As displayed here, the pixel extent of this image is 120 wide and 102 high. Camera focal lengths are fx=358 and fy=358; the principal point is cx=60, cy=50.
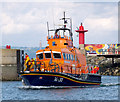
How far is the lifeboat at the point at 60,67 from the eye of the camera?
110ft

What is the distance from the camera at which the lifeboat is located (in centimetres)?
3366

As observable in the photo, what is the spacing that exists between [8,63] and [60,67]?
1928 centimetres

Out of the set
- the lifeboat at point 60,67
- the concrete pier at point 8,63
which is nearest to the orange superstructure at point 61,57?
the lifeboat at point 60,67

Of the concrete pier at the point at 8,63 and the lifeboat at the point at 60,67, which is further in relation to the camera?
the concrete pier at the point at 8,63

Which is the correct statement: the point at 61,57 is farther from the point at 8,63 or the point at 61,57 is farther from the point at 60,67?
the point at 8,63

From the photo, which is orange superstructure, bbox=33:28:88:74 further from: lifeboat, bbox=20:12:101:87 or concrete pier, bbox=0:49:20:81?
concrete pier, bbox=0:49:20:81

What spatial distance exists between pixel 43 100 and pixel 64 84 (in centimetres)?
850

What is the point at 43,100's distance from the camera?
26328 mm

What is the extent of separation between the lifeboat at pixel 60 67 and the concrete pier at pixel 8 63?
595 inches

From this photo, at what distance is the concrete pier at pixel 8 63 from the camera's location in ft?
173

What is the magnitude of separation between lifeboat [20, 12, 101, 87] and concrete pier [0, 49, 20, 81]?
15.1m

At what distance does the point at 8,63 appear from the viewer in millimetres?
52906

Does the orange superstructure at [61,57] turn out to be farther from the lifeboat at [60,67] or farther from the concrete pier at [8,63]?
the concrete pier at [8,63]

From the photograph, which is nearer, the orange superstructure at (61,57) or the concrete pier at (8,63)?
the orange superstructure at (61,57)
